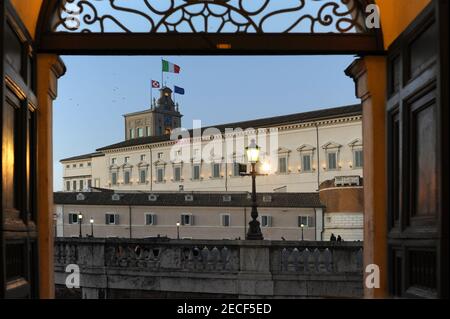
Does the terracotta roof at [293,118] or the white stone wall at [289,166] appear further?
the terracotta roof at [293,118]

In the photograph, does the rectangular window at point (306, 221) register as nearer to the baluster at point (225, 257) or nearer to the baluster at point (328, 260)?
the baluster at point (225, 257)

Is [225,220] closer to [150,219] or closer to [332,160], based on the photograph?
[150,219]

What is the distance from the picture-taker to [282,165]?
67062 mm

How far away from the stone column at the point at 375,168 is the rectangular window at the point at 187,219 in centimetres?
5556

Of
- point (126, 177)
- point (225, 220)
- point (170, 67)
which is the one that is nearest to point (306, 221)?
point (225, 220)

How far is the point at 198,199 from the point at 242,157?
8.28 m

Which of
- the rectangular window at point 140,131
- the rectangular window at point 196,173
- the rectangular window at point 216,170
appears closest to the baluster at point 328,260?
the rectangular window at point 216,170

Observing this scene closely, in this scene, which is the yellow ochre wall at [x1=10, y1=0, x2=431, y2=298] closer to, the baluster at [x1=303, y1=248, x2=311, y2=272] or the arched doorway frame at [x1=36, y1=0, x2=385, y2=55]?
the arched doorway frame at [x1=36, y1=0, x2=385, y2=55]

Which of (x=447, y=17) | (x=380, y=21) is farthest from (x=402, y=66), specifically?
(x=447, y=17)

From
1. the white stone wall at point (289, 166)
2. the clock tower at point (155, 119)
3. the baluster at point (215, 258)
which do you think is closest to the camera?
the baluster at point (215, 258)

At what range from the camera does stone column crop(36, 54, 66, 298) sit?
196 inches

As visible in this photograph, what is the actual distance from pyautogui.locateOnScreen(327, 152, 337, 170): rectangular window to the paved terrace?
164 feet

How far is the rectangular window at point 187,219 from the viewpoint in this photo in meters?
60.5
